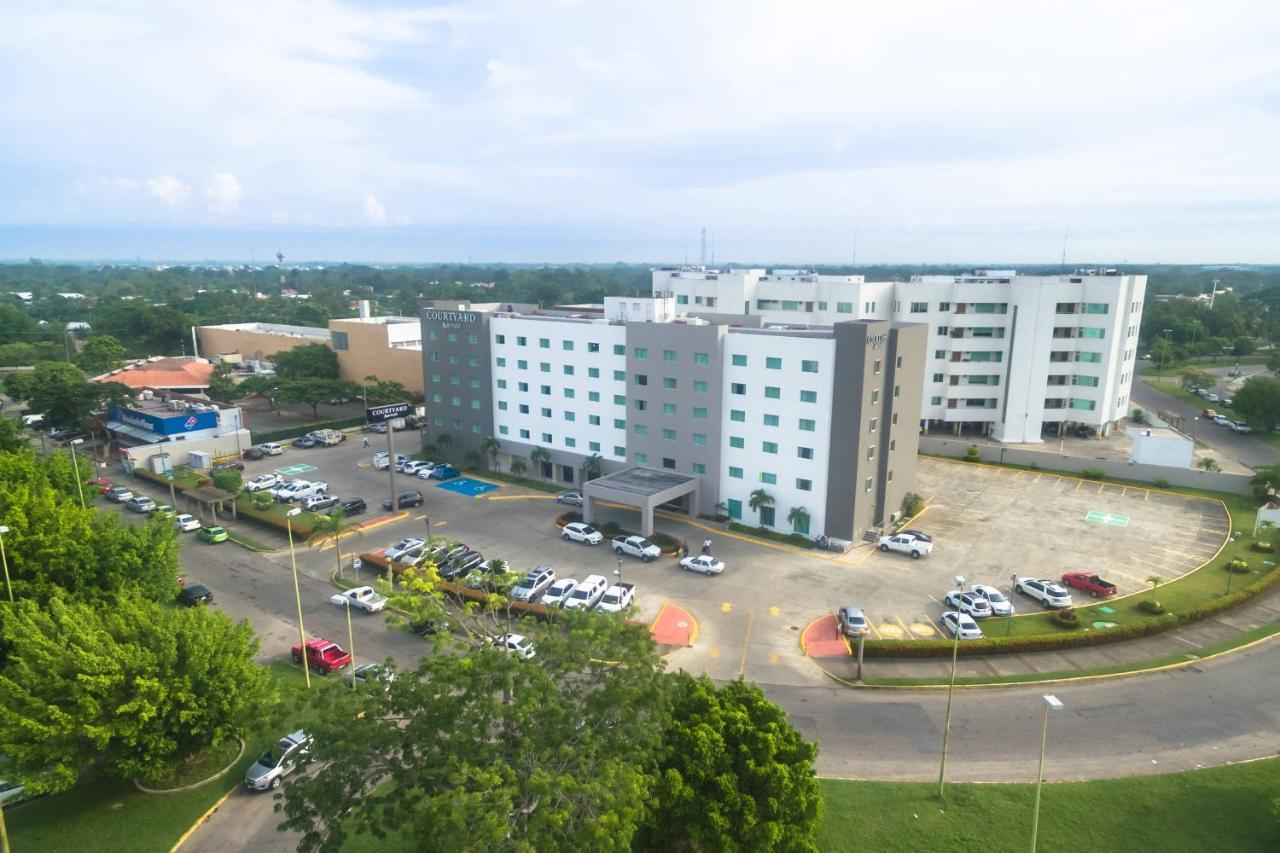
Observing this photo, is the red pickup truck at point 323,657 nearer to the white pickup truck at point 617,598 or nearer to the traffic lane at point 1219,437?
the white pickup truck at point 617,598

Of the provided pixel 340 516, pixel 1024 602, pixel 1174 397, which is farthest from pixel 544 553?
pixel 1174 397

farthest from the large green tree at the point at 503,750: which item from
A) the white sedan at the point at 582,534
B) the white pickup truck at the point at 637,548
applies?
the white sedan at the point at 582,534

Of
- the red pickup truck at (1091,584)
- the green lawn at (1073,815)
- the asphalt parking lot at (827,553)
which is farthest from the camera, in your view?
the red pickup truck at (1091,584)

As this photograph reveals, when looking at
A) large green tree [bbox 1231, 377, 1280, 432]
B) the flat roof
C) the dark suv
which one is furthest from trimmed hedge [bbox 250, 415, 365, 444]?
large green tree [bbox 1231, 377, 1280, 432]

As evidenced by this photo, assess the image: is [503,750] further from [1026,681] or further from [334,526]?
[334,526]

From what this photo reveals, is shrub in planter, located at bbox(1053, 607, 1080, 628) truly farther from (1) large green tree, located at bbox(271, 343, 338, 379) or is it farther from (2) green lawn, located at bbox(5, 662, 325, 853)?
(1) large green tree, located at bbox(271, 343, 338, 379)

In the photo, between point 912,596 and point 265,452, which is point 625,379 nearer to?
point 912,596

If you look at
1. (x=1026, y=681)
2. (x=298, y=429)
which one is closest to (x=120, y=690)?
(x=1026, y=681)
